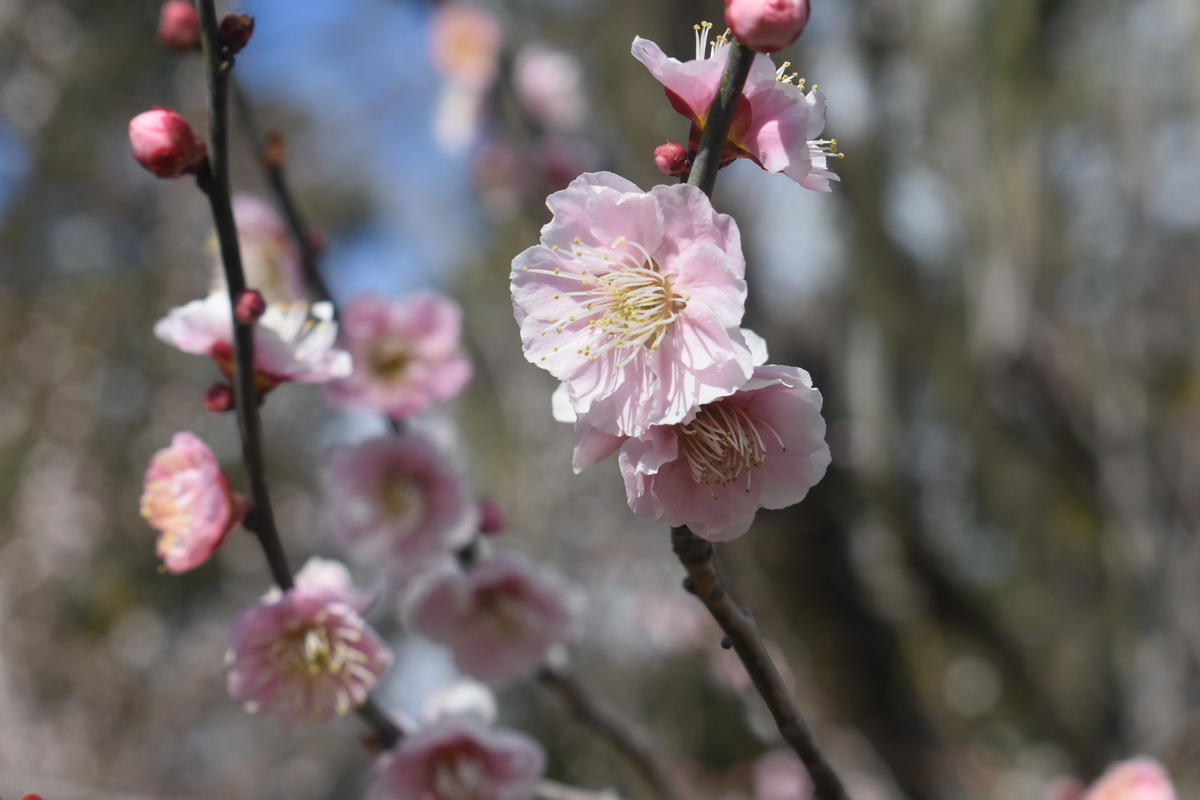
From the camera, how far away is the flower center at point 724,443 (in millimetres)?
653

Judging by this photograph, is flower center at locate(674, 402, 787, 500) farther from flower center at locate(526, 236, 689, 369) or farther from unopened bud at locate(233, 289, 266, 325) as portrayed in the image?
unopened bud at locate(233, 289, 266, 325)

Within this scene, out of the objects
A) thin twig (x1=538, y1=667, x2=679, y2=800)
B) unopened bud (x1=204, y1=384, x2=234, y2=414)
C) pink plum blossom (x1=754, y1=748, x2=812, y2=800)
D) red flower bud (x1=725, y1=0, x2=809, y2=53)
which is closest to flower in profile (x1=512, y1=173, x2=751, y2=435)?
red flower bud (x1=725, y1=0, x2=809, y2=53)

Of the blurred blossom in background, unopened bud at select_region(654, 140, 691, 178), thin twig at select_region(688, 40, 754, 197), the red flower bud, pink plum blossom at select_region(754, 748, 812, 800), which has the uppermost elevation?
the red flower bud

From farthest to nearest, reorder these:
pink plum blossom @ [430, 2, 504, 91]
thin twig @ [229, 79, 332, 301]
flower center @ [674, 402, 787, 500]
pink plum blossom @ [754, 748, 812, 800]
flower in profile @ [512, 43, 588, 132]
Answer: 1. pink plum blossom @ [754, 748, 812, 800]
2. flower in profile @ [512, 43, 588, 132]
3. pink plum blossom @ [430, 2, 504, 91]
4. thin twig @ [229, 79, 332, 301]
5. flower center @ [674, 402, 787, 500]

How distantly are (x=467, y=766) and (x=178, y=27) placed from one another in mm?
967

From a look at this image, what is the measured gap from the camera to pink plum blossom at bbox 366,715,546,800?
99cm

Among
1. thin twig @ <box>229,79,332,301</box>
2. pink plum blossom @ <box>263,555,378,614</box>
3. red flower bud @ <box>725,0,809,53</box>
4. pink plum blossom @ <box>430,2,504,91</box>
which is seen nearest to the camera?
red flower bud @ <box>725,0,809,53</box>

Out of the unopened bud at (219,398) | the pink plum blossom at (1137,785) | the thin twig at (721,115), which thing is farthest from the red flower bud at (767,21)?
the pink plum blossom at (1137,785)

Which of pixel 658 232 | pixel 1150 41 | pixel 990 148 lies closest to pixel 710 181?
pixel 658 232

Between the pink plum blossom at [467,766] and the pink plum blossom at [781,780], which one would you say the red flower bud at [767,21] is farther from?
the pink plum blossom at [781,780]

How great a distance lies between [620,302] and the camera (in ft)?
2.30

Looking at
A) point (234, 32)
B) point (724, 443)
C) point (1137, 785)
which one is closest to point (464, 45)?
point (234, 32)

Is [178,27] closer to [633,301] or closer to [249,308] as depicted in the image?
[249,308]

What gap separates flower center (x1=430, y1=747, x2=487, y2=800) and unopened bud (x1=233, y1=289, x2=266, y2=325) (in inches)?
24.7
